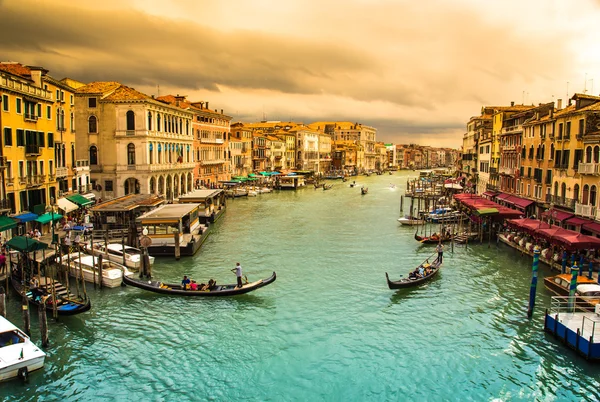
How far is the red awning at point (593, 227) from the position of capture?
19.9m

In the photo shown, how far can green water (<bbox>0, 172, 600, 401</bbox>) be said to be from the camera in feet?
36.1

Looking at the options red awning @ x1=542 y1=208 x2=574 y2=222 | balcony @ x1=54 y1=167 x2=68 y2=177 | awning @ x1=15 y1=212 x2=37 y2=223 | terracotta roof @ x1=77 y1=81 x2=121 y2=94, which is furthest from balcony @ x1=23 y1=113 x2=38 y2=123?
red awning @ x1=542 y1=208 x2=574 y2=222

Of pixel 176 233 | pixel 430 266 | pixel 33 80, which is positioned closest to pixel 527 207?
pixel 430 266

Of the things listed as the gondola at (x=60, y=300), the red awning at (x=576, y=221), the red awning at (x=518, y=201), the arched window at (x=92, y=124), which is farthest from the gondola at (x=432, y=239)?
the arched window at (x=92, y=124)

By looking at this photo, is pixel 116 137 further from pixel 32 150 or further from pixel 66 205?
pixel 32 150

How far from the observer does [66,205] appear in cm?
2627

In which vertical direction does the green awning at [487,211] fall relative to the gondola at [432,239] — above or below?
above

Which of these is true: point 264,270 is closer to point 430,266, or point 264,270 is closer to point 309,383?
point 430,266

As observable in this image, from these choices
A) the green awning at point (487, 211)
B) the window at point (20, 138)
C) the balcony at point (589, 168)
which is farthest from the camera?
the green awning at point (487, 211)

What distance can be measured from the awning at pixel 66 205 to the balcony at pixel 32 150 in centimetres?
340

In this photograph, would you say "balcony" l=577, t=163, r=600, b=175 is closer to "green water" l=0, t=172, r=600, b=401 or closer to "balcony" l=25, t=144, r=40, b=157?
"green water" l=0, t=172, r=600, b=401

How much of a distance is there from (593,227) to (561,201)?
422cm

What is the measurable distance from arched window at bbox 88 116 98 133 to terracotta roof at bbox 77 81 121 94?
1.90 m

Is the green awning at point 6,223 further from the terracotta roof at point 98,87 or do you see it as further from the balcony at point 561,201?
the balcony at point 561,201
